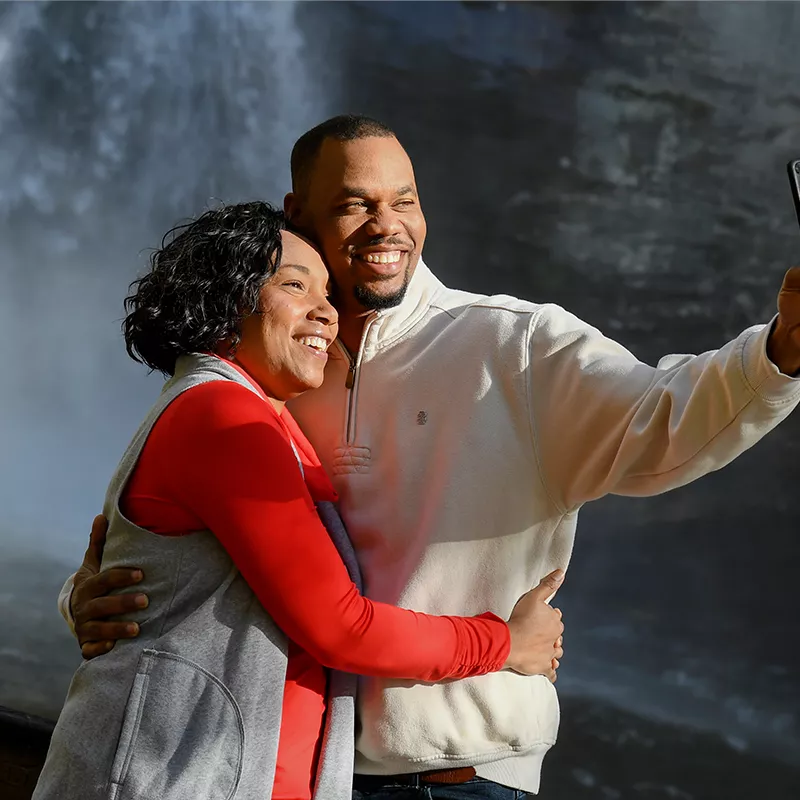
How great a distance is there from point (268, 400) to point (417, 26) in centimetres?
394

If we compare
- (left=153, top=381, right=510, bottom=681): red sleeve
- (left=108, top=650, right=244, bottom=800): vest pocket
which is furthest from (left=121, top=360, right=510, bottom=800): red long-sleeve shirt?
(left=108, top=650, right=244, bottom=800): vest pocket

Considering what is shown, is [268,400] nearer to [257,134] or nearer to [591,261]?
[591,261]

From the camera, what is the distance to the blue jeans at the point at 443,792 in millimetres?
1476

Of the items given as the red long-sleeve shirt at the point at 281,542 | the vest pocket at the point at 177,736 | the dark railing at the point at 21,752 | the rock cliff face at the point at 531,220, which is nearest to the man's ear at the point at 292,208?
the red long-sleeve shirt at the point at 281,542

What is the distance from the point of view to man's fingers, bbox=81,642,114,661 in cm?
136

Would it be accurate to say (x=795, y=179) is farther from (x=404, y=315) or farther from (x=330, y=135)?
(x=330, y=135)

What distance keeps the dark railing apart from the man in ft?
5.50

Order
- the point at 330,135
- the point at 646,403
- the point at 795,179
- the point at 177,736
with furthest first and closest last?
the point at 330,135 < the point at 646,403 < the point at 177,736 < the point at 795,179

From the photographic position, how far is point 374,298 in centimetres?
167

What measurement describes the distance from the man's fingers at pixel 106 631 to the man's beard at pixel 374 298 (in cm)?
62

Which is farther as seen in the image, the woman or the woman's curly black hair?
the woman's curly black hair

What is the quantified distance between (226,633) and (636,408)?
609 millimetres

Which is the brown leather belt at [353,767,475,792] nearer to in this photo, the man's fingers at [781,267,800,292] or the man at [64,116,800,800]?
the man at [64,116,800,800]

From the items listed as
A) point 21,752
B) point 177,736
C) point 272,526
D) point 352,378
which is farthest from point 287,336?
point 21,752
